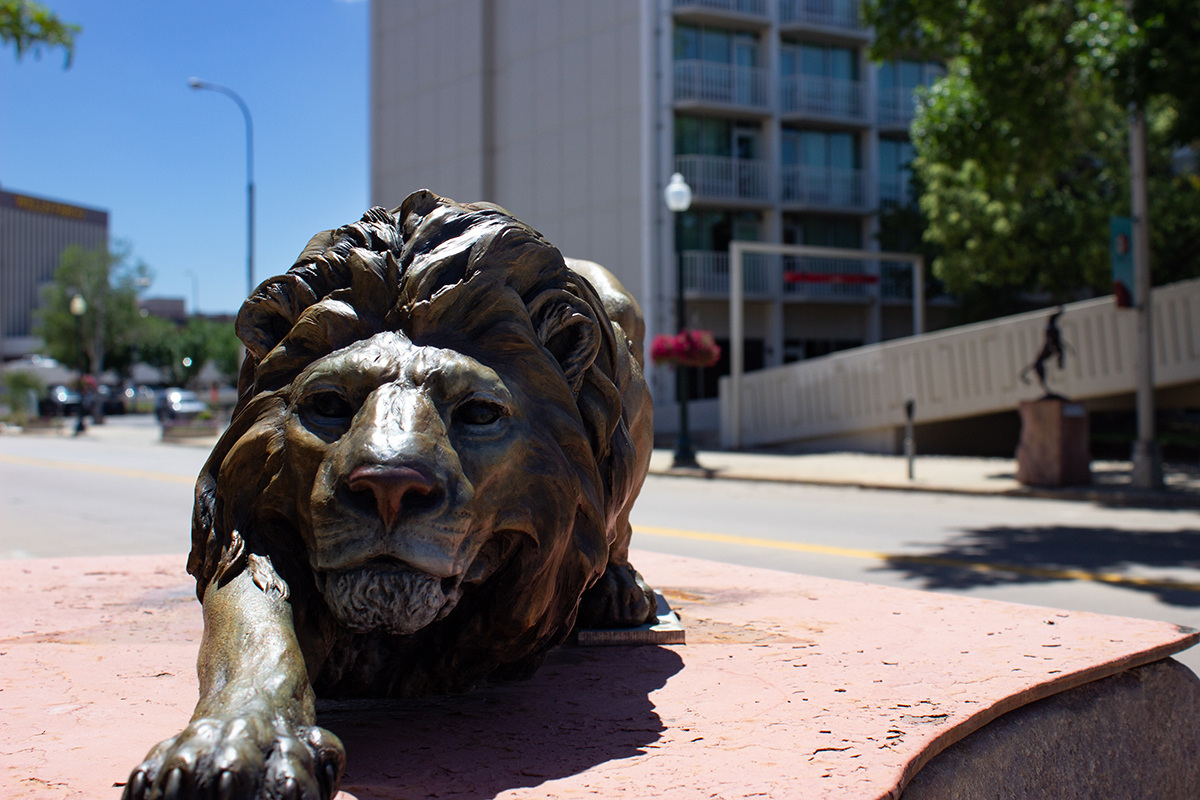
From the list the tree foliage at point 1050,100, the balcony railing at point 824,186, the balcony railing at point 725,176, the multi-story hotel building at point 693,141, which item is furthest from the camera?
the balcony railing at point 824,186

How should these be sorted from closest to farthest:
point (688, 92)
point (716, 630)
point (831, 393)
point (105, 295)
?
1. point (716, 630)
2. point (831, 393)
3. point (688, 92)
4. point (105, 295)

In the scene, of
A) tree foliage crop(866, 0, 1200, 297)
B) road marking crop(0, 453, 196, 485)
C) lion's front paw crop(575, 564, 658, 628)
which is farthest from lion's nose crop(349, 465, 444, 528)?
road marking crop(0, 453, 196, 485)

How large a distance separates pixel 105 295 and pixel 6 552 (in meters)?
62.7

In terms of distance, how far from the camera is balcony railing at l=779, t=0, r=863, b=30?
106 feet

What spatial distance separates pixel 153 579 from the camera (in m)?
4.72

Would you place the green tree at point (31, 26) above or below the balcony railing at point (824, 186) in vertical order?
below

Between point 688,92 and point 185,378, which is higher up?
point 688,92

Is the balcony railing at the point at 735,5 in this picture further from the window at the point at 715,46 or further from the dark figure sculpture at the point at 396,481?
the dark figure sculpture at the point at 396,481

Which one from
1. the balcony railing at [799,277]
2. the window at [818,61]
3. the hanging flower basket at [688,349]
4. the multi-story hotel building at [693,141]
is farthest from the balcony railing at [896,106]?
the hanging flower basket at [688,349]

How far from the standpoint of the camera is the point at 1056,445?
14242 millimetres

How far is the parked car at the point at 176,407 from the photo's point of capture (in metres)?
40.8

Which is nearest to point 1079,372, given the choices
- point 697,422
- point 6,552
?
point 697,422

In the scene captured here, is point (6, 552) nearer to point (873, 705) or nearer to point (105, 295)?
point (873, 705)

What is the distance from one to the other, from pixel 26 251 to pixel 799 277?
90.8 metres
